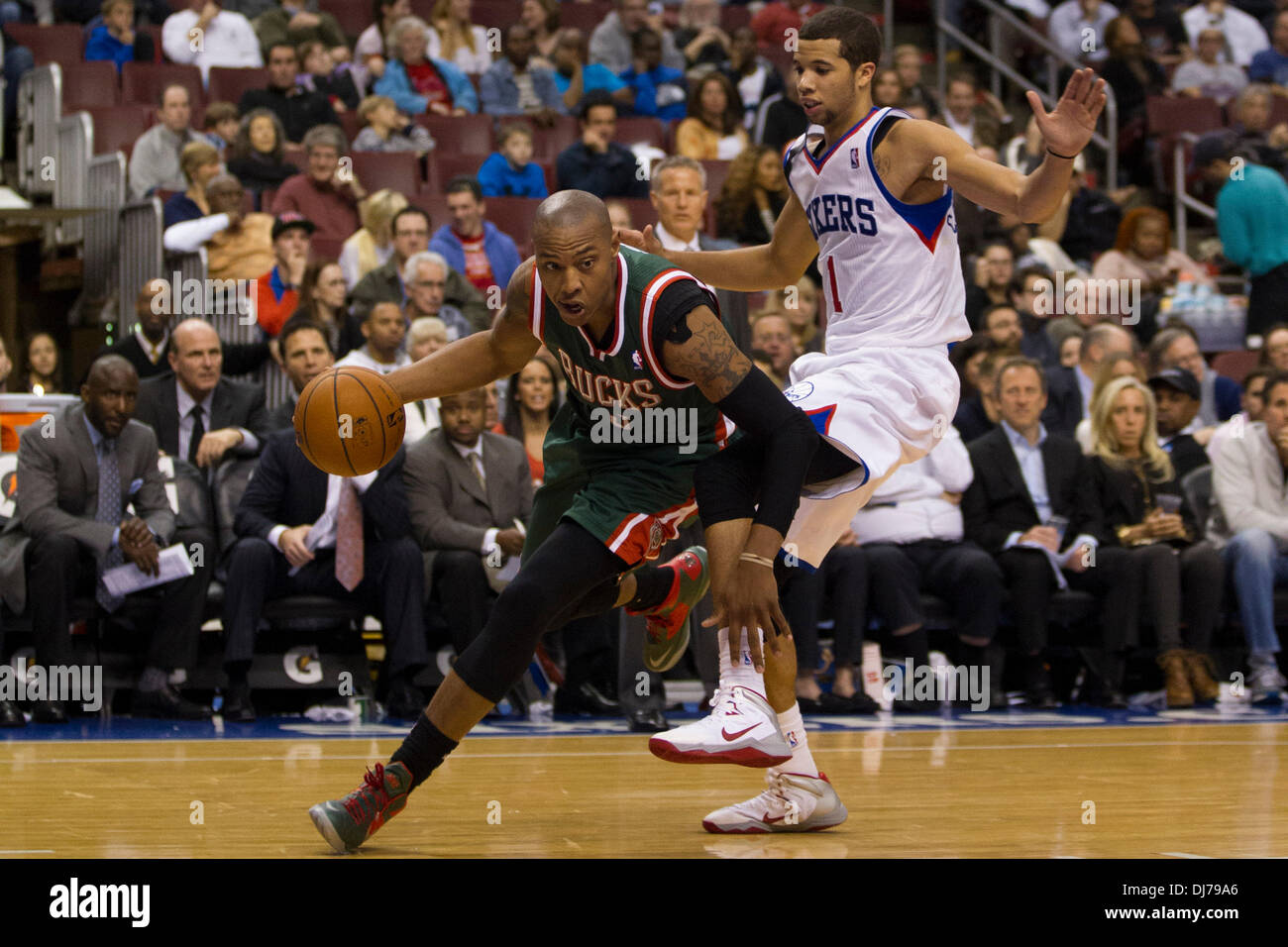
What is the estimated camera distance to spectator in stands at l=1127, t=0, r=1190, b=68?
14227mm

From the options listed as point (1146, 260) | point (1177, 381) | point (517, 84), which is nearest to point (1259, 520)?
point (1177, 381)

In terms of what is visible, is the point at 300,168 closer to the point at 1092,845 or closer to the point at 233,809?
the point at 233,809

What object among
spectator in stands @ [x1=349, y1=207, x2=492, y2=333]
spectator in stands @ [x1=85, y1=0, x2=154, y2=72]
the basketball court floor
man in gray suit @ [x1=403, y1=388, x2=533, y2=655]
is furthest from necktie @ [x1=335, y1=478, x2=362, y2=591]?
spectator in stands @ [x1=85, y1=0, x2=154, y2=72]

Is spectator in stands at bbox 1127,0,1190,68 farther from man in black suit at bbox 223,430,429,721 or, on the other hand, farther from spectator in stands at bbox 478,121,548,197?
man in black suit at bbox 223,430,429,721

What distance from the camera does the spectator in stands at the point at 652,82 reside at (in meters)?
12.2

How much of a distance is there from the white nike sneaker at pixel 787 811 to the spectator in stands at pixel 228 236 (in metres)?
5.77

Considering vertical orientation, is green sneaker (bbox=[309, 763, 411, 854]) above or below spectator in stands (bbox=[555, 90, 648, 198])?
below

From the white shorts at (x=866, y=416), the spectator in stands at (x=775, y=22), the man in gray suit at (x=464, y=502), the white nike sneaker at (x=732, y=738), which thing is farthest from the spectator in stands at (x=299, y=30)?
the white nike sneaker at (x=732, y=738)

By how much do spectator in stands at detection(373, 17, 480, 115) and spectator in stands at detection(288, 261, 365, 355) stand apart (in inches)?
132

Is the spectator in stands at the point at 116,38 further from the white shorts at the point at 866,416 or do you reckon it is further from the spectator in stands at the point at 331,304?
the white shorts at the point at 866,416

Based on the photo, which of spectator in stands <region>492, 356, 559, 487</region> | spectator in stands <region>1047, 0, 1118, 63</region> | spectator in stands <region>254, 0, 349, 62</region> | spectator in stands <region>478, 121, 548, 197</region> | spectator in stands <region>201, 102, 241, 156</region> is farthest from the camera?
spectator in stands <region>1047, 0, 1118, 63</region>

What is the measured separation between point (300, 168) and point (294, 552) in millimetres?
4143

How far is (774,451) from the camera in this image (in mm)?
3779
